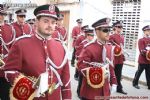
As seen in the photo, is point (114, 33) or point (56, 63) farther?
point (114, 33)

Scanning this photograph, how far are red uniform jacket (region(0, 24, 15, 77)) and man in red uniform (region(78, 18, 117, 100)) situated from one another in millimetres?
1729

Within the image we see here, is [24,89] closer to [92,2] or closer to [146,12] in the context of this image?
[146,12]

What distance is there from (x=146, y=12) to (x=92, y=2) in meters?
4.51

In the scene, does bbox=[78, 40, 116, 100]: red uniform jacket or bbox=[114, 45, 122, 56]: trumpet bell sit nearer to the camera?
bbox=[78, 40, 116, 100]: red uniform jacket

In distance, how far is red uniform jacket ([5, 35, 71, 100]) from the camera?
3869mm

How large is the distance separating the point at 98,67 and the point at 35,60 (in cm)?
175

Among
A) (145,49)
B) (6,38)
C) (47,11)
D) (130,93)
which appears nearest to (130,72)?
(145,49)

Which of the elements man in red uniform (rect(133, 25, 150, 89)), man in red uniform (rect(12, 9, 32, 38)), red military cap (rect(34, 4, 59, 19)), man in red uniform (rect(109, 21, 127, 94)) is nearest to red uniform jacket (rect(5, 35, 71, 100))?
red military cap (rect(34, 4, 59, 19))

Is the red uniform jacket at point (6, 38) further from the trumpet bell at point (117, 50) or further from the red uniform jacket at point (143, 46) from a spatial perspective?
the red uniform jacket at point (143, 46)

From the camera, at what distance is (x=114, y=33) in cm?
973

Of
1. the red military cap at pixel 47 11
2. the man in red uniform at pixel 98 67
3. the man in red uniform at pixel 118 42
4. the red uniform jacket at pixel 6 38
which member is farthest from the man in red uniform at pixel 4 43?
the man in red uniform at pixel 118 42

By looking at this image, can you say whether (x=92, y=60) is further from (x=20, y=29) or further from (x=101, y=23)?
(x=20, y=29)

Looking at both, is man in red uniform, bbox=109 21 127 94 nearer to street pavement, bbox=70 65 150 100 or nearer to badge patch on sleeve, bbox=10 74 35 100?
street pavement, bbox=70 65 150 100

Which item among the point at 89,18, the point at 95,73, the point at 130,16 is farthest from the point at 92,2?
the point at 95,73
